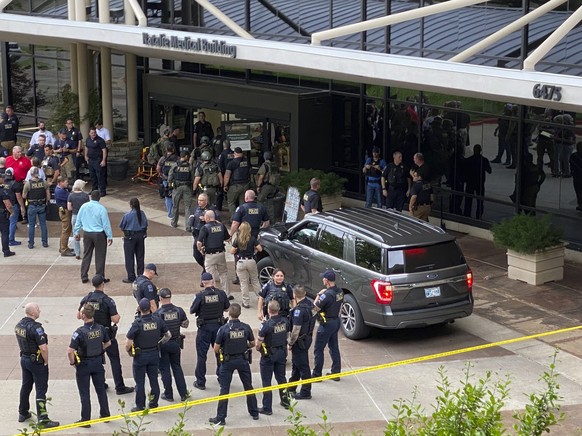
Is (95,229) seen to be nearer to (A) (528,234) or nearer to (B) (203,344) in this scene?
(B) (203,344)

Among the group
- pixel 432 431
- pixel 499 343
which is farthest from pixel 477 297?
pixel 432 431

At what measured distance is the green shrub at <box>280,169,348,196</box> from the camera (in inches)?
820

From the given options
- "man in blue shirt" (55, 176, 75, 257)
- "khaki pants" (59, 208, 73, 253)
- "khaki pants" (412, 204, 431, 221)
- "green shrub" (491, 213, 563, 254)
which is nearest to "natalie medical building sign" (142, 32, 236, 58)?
"man in blue shirt" (55, 176, 75, 257)

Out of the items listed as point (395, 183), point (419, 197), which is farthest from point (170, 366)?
point (395, 183)

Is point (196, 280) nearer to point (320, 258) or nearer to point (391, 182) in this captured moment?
point (320, 258)

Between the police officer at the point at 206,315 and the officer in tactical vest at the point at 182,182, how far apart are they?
7367 mm

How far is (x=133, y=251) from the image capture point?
17.3 m

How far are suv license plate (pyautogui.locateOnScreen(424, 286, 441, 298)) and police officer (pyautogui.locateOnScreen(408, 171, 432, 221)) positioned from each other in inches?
200

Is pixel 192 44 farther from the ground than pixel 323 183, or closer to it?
farther from the ground

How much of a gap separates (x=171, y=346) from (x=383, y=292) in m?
3.15

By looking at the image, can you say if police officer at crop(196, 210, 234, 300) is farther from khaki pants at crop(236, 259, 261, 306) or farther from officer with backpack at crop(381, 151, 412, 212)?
officer with backpack at crop(381, 151, 412, 212)

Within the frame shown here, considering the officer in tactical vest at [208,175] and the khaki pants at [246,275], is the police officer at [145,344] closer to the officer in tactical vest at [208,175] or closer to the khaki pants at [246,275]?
the khaki pants at [246,275]

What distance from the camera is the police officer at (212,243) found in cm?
1614

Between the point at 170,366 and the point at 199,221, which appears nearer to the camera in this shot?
the point at 170,366
